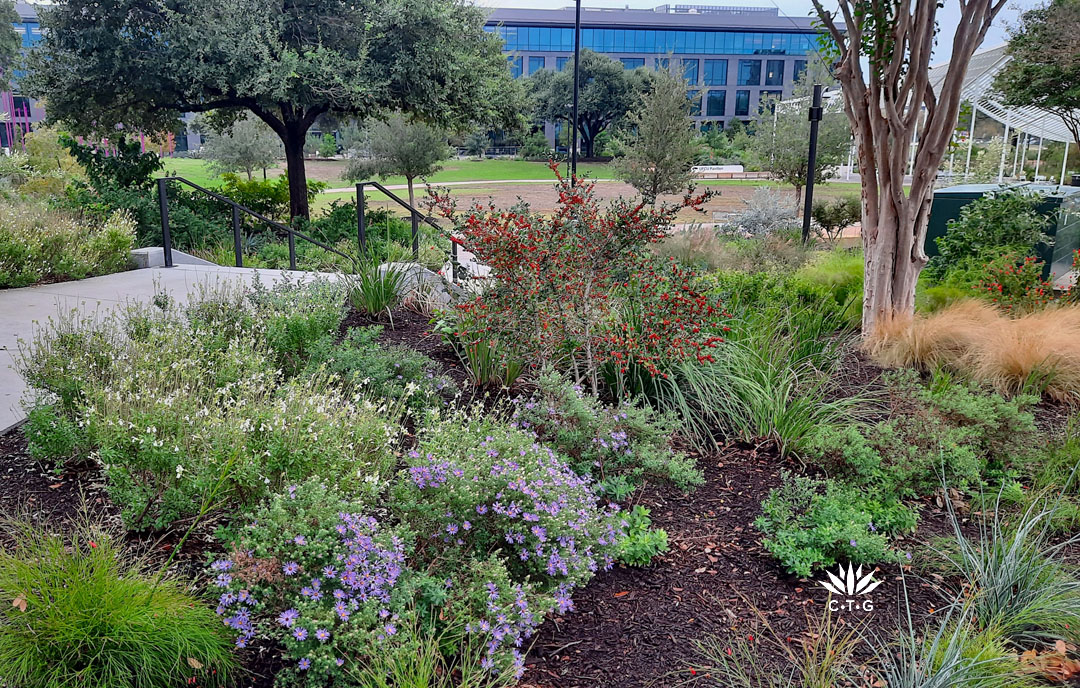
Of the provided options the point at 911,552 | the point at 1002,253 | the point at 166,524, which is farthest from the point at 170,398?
the point at 1002,253

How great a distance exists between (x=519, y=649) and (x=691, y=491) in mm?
1529

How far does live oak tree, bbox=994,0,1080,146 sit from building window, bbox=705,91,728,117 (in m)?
66.0

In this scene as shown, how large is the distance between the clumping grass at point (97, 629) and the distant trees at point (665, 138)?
2067 centimetres

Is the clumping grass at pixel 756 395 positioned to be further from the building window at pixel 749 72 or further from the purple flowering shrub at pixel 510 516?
the building window at pixel 749 72

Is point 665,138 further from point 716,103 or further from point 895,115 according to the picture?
point 716,103

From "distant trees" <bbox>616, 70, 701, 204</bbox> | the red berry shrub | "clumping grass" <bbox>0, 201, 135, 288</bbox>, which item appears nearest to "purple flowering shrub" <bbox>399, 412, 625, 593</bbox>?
the red berry shrub

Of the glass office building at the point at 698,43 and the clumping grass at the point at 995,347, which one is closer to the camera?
the clumping grass at the point at 995,347

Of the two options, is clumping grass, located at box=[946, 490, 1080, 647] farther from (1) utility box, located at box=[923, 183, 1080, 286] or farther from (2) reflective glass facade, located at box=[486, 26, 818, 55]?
(2) reflective glass facade, located at box=[486, 26, 818, 55]

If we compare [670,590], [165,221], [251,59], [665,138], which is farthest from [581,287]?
[665,138]

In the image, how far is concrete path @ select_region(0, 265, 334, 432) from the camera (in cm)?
504

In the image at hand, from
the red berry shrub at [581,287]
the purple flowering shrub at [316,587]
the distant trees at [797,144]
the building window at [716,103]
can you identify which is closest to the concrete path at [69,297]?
the red berry shrub at [581,287]

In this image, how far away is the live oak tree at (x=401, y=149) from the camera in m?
26.9

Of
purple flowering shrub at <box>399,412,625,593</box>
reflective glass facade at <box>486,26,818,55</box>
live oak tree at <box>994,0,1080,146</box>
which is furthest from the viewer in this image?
reflective glass facade at <box>486,26,818,55</box>

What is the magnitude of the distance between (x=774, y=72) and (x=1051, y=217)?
263ft
